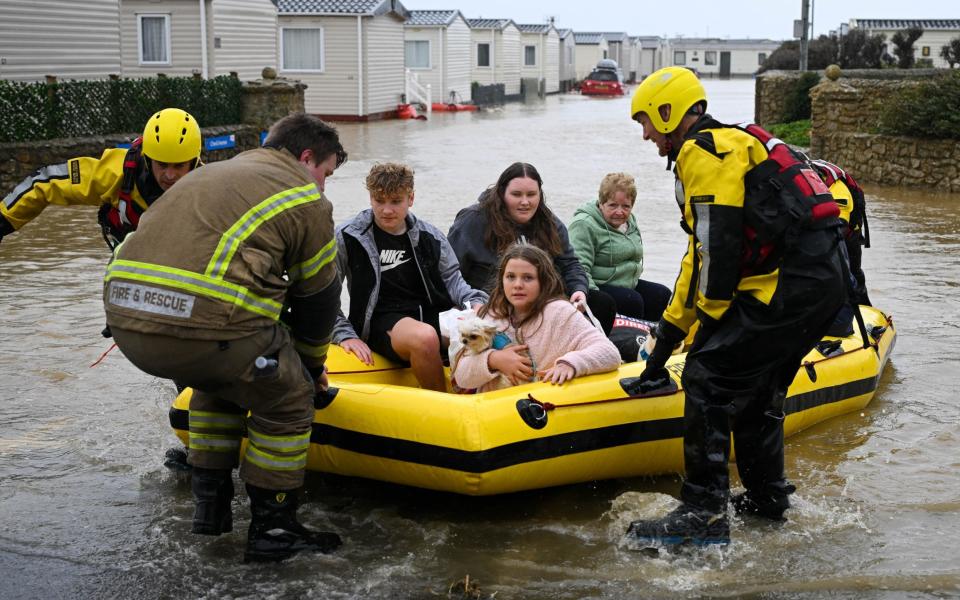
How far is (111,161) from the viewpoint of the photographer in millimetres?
5641

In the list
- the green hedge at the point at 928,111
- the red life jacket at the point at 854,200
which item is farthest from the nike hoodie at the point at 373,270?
the green hedge at the point at 928,111

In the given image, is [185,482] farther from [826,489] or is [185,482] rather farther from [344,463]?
[826,489]

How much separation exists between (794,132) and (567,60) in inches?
1807

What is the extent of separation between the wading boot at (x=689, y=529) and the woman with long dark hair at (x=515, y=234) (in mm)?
1953

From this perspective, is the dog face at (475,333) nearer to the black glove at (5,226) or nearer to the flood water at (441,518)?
the flood water at (441,518)

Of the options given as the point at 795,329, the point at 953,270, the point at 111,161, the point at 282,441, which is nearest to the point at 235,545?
the point at 282,441

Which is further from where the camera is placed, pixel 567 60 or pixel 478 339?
pixel 567 60

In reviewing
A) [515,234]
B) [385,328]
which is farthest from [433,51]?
[385,328]

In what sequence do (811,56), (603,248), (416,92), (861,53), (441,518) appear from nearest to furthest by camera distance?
(441,518) < (603,248) < (416,92) < (861,53) < (811,56)

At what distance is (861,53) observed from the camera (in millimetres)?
40562

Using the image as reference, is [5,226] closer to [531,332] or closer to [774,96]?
[531,332]

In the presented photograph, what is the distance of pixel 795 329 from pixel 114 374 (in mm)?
4628

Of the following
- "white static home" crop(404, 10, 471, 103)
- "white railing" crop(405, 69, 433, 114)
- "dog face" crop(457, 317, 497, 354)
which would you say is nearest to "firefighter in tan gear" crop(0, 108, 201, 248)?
"dog face" crop(457, 317, 497, 354)

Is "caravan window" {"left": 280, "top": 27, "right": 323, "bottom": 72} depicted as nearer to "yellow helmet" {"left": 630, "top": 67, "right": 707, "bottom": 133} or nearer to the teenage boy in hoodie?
the teenage boy in hoodie
